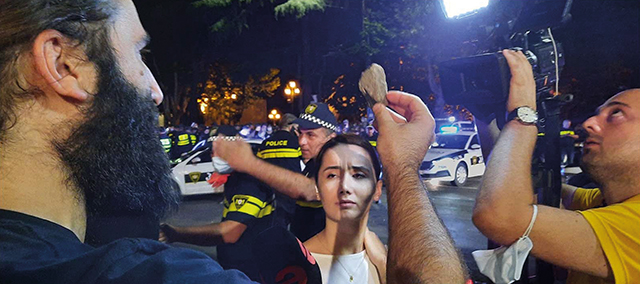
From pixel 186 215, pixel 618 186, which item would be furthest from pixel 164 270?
pixel 186 215

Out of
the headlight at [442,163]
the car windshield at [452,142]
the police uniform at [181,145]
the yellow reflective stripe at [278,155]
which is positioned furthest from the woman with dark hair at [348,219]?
the police uniform at [181,145]

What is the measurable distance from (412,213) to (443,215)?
7.69 meters

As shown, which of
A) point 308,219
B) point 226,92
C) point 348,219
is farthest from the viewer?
point 226,92

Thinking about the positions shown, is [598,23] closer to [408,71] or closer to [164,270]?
[408,71]

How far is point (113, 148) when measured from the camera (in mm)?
1070

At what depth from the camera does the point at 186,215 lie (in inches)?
347

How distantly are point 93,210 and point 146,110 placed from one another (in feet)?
0.99

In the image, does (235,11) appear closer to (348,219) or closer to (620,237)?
(348,219)

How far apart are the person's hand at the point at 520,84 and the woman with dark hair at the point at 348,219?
2.65ft

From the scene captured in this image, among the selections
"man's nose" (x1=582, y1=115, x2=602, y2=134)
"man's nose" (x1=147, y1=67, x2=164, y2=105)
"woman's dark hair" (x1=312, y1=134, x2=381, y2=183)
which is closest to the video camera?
"man's nose" (x1=582, y1=115, x2=602, y2=134)

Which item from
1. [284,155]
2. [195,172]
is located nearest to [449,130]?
[195,172]

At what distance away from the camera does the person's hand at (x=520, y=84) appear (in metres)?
1.69

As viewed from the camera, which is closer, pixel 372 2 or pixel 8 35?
pixel 8 35

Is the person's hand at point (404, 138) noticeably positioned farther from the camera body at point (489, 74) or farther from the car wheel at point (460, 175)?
the car wheel at point (460, 175)
